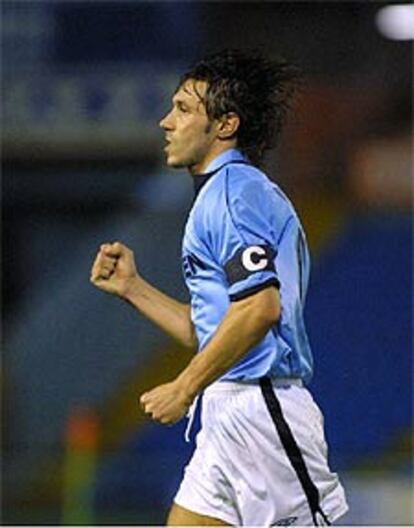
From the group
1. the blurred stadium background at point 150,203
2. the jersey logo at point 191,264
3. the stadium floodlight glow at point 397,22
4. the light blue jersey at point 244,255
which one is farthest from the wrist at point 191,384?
the stadium floodlight glow at point 397,22

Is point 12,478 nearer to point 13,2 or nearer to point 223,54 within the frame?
point 13,2

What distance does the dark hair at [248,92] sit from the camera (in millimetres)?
4289

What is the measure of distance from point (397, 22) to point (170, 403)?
20.9ft

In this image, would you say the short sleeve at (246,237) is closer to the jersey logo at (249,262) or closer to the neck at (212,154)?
the jersey logo at (249,262)

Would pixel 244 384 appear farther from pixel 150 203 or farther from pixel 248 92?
pixel 150 203

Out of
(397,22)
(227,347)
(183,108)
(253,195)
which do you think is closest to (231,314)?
(227,347)

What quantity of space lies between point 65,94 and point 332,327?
6.18ft

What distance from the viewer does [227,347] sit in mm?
3938

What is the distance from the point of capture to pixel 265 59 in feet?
14.5

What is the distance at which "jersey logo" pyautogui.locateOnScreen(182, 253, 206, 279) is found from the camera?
4.20 meters

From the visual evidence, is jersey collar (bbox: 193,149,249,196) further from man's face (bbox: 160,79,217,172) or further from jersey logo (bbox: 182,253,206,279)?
jersey logo (bbox: 182,253,206,279)

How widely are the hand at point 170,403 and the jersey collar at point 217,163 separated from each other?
0.54 meters

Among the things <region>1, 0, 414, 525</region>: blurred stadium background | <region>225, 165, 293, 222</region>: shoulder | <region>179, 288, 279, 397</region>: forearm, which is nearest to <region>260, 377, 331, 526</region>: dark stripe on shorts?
<region>179, 288, 279, 397</region>: forearm

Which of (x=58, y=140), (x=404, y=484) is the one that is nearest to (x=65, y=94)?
(x=58, y=140)
